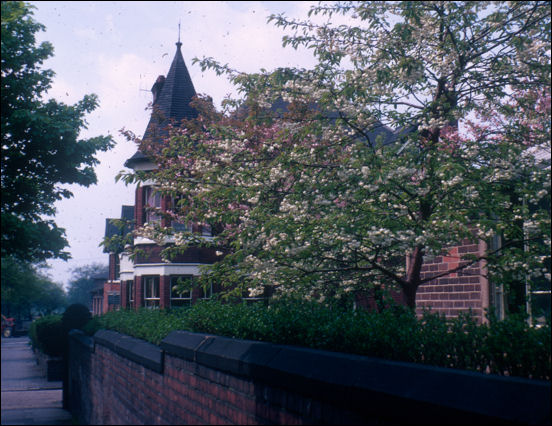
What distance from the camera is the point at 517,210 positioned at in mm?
6238

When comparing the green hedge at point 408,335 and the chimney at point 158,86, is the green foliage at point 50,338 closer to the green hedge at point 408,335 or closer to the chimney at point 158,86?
the chimney at point 158,86

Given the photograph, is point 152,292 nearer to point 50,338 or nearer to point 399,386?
point 50,338

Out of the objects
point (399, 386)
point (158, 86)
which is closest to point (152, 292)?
point (158, 86)

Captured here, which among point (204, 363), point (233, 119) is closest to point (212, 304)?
point (204, 363)

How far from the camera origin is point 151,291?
2766 centimetres

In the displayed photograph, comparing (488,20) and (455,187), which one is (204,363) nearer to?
(455,187)

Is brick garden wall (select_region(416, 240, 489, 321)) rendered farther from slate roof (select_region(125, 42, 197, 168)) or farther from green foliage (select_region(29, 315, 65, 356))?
green foliage (select_region(29, 315, 65, 356))

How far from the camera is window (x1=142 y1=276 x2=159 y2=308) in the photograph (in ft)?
89.8

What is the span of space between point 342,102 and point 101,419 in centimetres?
781

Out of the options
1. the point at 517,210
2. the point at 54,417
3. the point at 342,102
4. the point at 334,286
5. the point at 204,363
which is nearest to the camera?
the point at 204,363

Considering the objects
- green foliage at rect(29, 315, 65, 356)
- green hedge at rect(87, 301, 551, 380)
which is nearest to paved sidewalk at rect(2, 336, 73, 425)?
green foliage at rect(29, 315, 65, 356)

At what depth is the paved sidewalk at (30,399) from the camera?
16125 millimetres

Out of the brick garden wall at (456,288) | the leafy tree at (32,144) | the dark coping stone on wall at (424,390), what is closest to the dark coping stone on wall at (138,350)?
the dark coping stone on wall at (424,390)

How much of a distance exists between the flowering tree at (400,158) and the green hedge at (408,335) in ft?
4.83
